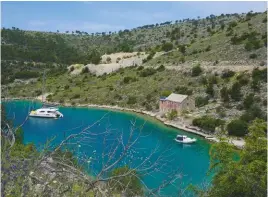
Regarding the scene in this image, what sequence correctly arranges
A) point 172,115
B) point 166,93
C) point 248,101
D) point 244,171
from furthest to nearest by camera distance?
point 166,93 < point 172,115 < point 248,101 < point 244,171

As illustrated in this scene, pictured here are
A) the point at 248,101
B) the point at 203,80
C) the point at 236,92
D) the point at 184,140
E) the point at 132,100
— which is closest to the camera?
the point at 184,140

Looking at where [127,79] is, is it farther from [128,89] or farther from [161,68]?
[161,68]

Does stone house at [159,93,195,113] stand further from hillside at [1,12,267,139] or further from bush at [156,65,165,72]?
bush at [156,65,165,72]

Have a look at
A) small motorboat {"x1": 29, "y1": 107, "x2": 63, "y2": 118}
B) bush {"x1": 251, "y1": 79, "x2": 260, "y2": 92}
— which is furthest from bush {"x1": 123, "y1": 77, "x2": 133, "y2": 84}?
bush {"x1": 251, "y1": 79, "x2": 260, "y2": 92}

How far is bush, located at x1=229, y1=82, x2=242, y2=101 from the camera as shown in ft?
119

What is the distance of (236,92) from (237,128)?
25.2 feet

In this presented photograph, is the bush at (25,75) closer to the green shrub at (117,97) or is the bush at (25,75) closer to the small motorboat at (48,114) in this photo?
the green shrub at (117,97)

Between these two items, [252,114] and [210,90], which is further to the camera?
[210,90]

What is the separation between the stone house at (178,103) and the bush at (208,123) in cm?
405

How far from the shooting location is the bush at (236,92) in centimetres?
3625

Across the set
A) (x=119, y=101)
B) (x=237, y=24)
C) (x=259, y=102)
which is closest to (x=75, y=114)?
(x=119, y=101)

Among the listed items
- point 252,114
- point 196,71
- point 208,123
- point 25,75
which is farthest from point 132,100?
point 25,75

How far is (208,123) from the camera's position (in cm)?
3147

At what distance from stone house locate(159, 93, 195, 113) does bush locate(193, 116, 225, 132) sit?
4048 mm
